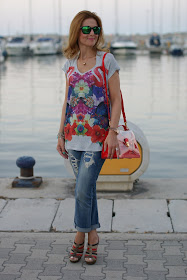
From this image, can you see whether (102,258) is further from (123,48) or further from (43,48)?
(123,48)

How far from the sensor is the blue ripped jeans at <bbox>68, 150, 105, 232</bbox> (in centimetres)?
439

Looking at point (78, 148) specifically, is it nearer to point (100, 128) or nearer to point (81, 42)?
point (100, 128)

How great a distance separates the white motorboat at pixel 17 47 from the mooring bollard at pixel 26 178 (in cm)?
6770

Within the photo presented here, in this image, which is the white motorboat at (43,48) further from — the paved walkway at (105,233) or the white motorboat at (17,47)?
the paved walkway at (105,233)

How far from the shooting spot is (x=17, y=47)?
74062mm

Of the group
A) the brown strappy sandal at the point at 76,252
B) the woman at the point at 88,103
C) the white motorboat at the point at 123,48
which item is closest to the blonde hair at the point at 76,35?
the woman at the point at 88,103

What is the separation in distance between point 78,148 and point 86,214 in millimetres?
564

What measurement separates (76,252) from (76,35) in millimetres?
1721

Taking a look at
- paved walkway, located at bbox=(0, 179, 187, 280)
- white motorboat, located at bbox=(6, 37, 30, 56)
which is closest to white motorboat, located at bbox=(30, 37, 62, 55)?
white motorboat, located at bbox=(6, 37, 30, 56)

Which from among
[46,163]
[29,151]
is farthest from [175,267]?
[29,151]

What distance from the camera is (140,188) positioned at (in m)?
6.93

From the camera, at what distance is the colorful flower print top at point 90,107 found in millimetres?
4383

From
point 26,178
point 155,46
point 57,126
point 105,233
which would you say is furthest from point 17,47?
point 105,233

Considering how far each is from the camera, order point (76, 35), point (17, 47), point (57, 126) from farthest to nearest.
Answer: point (17, 47) → point (57, 126) → point (76, 35)
